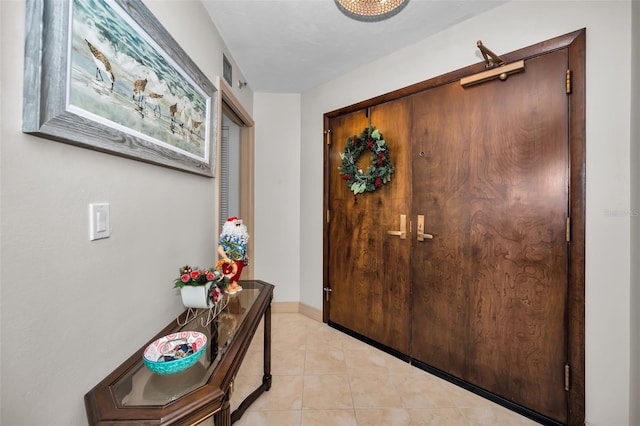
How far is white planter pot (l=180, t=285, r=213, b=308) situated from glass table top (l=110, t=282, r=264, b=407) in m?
0.10

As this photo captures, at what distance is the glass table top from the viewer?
2.72 ft

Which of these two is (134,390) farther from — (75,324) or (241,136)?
(241,136)

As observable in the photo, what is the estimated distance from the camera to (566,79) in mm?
1476

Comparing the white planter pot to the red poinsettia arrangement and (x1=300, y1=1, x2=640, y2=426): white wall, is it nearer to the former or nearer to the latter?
the red poinsettia arrangement

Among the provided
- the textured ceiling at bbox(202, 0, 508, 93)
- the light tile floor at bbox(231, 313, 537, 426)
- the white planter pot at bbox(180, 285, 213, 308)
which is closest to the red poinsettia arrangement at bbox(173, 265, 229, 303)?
the white planter pot at bbox(180, 285, 213, 308)

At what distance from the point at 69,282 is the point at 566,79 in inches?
93.0

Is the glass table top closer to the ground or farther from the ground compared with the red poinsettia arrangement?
closer to the ground

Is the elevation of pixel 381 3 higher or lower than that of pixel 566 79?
higher

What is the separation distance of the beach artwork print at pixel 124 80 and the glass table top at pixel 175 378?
2.80 ft

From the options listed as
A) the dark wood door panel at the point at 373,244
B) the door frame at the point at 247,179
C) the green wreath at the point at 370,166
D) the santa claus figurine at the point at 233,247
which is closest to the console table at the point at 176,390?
the santa claus figurine at the point at 233,247

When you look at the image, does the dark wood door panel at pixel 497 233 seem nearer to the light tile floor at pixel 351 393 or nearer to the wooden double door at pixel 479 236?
the wooden double door at pixel 479 236

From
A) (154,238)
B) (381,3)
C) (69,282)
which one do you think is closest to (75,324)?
(69,282)

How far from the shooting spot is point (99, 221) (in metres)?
0.90

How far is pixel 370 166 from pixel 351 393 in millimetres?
1686
